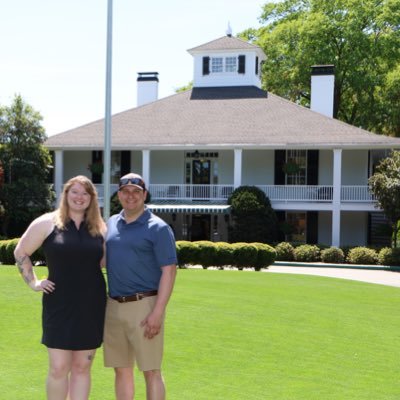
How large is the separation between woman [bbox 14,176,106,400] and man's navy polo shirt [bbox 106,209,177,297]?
11 centimetres

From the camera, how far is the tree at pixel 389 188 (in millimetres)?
26469

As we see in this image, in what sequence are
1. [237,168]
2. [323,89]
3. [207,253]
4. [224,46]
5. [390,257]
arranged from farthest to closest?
[224,46] < [323,89] < [237,168] < [390,257] < [207,253]

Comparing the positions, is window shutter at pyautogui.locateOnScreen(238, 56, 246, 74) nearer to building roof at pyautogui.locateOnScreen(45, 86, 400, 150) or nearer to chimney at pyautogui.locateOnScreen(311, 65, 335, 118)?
building roof at pyautogui.locateOnScreen(45, 86, 400, 150)

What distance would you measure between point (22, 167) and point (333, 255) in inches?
579

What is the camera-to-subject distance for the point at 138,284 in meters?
4.91

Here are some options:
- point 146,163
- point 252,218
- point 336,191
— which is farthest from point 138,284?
point 146,163

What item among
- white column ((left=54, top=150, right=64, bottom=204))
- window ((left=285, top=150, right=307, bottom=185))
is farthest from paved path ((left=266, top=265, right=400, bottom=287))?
white column ((left=54, top=150, right=64, bottom=204))

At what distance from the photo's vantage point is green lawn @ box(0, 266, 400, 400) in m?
6.33

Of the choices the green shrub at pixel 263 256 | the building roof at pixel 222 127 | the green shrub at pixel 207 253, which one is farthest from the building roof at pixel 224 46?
the green shrub at pixel 207 253

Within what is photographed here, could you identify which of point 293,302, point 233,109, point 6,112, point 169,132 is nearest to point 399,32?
point 233,109

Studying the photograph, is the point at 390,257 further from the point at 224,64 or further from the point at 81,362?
the point at 81,362

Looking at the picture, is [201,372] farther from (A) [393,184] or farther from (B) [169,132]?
(B) [169,132]

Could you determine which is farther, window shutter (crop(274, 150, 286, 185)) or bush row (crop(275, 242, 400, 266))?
window shutter (crop(274, 150, 286, 185))

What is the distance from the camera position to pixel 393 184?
26.4 m
